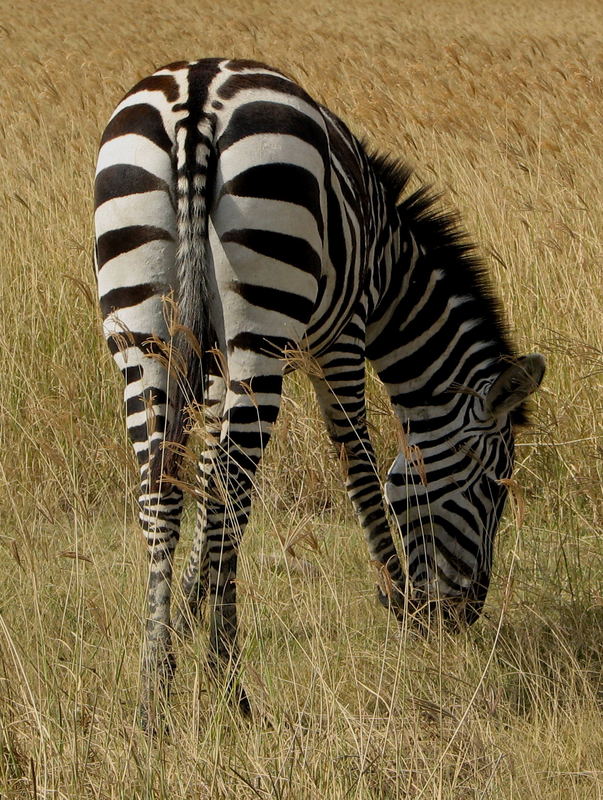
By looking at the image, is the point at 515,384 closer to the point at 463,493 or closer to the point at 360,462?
the point at 463,493

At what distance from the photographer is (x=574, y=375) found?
488 cm

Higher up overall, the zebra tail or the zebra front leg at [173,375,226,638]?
the zebra tail

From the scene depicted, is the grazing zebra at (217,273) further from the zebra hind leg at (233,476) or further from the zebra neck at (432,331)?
the zebra neck at (432,331)

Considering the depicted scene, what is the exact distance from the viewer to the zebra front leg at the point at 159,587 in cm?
267

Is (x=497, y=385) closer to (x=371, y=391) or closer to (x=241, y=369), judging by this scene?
(x=241, y=369)

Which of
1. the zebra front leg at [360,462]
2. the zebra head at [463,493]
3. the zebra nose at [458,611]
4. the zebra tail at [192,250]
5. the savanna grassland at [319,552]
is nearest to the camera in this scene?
the savanna grassland at [319,552]

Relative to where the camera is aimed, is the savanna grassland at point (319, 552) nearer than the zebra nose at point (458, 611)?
Yes

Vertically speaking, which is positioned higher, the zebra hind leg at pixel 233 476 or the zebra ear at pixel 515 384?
the zebra ear at pixel 515 384

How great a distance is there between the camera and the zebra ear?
11.4 feet

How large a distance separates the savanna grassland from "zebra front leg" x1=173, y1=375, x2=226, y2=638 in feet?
0.60

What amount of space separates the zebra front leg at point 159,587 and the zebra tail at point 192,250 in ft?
0.42

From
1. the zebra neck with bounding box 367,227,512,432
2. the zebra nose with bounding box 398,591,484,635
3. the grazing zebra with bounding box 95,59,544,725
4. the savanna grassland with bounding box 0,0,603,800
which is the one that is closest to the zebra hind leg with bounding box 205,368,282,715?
the grazing zebra with bounding box 95,59,544,725

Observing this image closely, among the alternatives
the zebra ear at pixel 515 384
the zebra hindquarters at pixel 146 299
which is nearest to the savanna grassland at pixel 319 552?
the zebra hindquarters at pixel 146 299

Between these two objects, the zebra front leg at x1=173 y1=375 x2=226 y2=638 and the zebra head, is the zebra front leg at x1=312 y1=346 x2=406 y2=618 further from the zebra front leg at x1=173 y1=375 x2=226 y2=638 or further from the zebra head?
the zebra front leg at x1=173 y1=375 x2=226 y2=638
